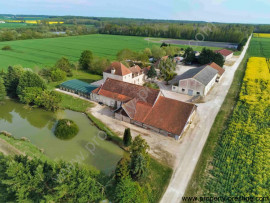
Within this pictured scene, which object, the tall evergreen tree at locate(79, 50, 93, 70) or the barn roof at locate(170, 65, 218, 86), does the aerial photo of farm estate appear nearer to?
the barn roof at locate(170, 65, 218, 86)

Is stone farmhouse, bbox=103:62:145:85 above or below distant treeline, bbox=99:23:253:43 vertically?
below

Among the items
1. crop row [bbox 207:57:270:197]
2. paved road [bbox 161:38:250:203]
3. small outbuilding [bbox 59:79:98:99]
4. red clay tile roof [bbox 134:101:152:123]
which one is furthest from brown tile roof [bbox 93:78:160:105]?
crop row [bbox 207:57:270:197]

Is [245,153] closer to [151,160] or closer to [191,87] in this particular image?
[151,160]

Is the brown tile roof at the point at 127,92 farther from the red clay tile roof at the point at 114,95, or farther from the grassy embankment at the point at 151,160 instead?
the grassy embankment at the point at 151,160

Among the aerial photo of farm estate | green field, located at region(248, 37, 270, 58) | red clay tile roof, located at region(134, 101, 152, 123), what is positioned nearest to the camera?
the aerial photo of farm estate

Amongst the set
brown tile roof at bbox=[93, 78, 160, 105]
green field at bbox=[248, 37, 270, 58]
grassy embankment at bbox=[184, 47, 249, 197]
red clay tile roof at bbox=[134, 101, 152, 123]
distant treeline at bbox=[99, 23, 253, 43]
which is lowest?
grassy embankment at bbox=[184, 47, 249, 197]

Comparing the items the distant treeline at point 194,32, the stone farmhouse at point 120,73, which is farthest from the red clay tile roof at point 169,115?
the distant treeline at point 194,32

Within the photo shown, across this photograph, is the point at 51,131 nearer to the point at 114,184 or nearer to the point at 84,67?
the point at 114,184

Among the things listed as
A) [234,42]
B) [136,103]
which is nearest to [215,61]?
[136,103]
